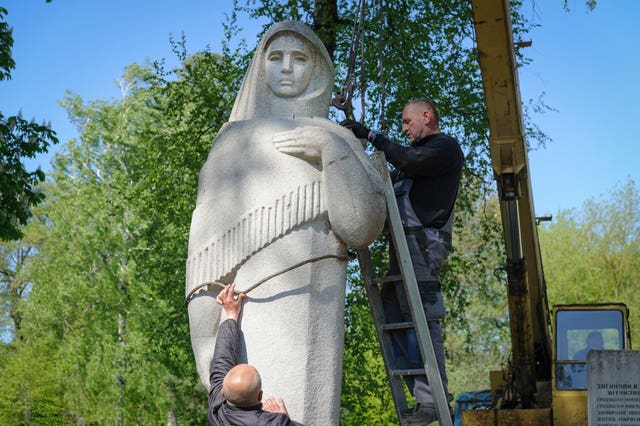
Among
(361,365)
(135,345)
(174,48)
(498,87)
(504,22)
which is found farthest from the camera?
(135,345)

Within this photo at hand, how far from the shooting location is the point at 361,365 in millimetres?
15875

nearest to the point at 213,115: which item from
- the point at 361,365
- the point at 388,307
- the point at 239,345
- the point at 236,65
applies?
the point at 236,65

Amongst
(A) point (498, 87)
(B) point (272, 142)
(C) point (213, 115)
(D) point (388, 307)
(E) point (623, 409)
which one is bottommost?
(E) point (623, 409)

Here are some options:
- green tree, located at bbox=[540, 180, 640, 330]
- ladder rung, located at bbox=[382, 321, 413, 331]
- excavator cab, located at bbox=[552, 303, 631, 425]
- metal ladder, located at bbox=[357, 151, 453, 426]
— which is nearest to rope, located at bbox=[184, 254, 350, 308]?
metal ladder, located at bbox=[357, 151, 453, 426]

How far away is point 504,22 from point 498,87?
1029 millimetres

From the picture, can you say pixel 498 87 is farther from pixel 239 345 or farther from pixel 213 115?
pixel 213 115

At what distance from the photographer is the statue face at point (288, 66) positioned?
219 inches

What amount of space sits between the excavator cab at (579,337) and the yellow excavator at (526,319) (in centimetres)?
1

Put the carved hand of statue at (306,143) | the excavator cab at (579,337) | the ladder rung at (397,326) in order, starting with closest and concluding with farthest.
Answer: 1. the carved hand of statue at (306,143)
2. the ladder rung at (397,326)
3. the excavator cab at (579,337)

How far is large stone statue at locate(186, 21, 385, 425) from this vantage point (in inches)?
193

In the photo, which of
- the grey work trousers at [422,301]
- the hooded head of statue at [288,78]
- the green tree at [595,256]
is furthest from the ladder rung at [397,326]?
the green tree at [595,256]

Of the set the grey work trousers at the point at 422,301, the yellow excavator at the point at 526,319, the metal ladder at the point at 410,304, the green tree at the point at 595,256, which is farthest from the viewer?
the green tree at the point at 595,256

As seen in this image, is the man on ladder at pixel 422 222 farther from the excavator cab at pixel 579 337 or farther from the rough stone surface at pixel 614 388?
the excavator cab at pixel 579 337

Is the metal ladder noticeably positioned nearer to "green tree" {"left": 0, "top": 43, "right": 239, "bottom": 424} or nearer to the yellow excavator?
the yellow excavator
